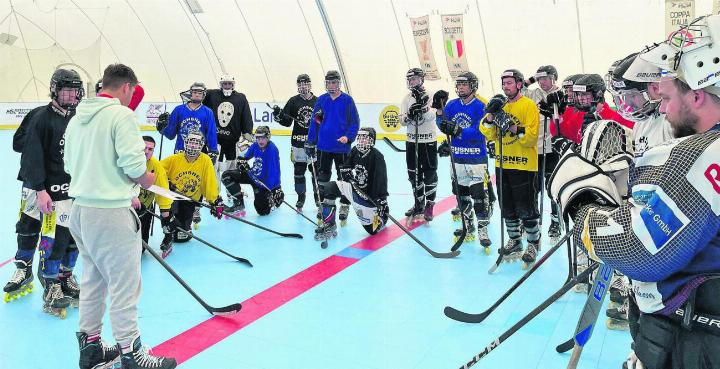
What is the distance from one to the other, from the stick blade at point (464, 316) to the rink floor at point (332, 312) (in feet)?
0.16

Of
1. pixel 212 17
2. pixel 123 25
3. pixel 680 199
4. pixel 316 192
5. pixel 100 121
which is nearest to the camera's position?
pixel 680 199

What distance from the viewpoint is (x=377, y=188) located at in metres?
5.76

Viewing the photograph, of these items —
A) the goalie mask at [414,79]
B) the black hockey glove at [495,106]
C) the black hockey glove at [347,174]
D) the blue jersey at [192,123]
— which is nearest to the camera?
the black hockey glove at [495,106]

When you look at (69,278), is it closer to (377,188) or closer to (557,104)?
(377,188)

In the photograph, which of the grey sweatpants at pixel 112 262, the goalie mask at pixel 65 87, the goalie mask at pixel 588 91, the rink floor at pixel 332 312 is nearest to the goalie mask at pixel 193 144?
the rink floor at pixel 332 312

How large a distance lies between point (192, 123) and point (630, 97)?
16.8 ft

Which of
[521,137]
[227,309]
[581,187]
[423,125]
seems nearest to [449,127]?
[521,137]

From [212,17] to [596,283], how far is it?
16.9 m

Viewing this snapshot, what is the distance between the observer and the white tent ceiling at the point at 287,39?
502 inches

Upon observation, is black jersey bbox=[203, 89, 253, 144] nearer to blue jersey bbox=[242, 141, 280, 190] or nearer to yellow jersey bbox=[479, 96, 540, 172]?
blue jersey bbox=[242, 141, 280, 190]

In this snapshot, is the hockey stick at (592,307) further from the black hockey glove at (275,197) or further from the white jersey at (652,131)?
the black hockey glove at (275,197)

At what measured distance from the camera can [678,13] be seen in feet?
34.6

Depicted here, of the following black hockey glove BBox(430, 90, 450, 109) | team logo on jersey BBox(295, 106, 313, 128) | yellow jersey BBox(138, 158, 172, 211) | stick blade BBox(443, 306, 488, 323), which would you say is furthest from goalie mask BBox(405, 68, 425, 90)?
stick blade BBox(443, 306, 488, 323)

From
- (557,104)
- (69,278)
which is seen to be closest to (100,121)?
(69,278)
